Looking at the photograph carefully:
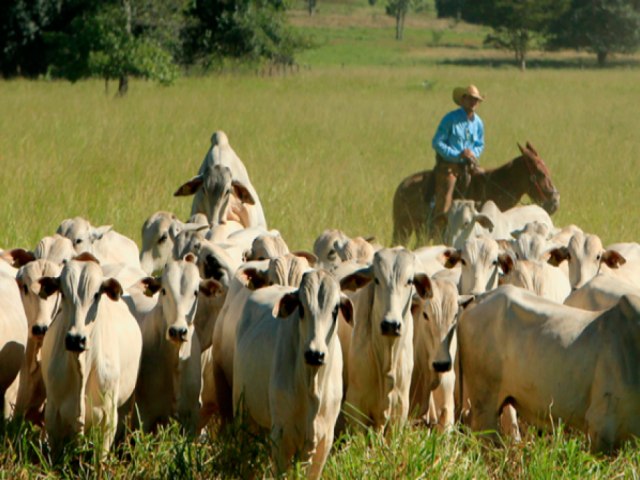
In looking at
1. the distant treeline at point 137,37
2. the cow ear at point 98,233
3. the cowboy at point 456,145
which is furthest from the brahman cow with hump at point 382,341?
the distant treeline at point 137,37

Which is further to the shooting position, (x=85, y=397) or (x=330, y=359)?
(x=85, y=397)

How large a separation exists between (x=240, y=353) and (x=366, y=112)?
24.3 meters

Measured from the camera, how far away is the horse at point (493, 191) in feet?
54.1

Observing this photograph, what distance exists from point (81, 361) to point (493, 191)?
9.74 meters

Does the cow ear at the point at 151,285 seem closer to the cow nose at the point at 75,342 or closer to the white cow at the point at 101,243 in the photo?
the cow nose at the point at 75,342

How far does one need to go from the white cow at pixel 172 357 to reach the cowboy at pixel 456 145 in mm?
7665

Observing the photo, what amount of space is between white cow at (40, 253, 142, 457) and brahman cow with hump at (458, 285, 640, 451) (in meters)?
2.42

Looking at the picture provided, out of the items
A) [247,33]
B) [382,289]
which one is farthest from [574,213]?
[247,33]

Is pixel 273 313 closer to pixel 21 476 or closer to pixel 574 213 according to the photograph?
pixel 21 476

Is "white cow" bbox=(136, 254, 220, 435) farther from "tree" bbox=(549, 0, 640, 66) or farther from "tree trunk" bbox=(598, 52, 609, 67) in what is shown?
"tree" bbox=(549, 0, 640, 66)

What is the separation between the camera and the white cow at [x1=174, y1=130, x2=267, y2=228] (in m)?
13.6

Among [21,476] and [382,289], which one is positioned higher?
[382,289]

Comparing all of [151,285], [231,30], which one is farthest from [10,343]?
[231,30]

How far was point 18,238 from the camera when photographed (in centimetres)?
1373
